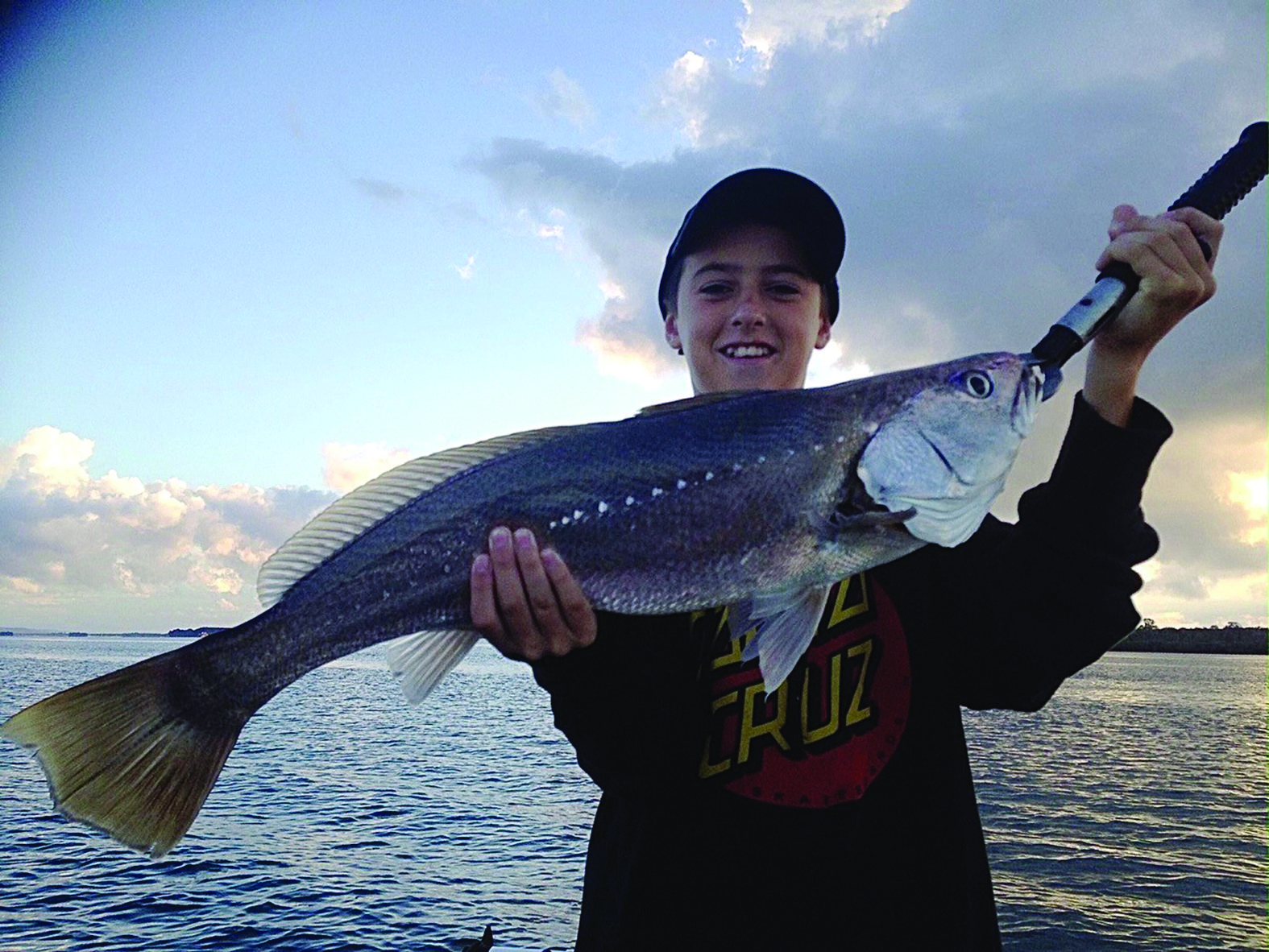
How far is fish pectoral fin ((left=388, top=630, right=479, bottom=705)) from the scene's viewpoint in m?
3.54

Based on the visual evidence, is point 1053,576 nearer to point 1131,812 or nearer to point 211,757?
point 211,757

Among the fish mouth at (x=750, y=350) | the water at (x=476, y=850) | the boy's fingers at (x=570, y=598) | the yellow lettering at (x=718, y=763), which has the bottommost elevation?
the water at (x=476, y=850)

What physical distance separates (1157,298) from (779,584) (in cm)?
168

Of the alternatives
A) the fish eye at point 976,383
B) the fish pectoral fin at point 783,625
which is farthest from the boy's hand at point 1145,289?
the fish pectoral fin at point 783,625

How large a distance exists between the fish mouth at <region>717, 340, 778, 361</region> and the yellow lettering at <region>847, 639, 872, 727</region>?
1608mm

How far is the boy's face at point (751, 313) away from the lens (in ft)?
14.9

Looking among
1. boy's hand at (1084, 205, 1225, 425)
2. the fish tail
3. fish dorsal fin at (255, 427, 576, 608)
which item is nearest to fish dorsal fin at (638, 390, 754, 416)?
fish dorsal fin at (255, 427, 576, 608)

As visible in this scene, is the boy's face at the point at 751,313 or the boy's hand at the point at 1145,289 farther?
the boy's face at the point at 751,313

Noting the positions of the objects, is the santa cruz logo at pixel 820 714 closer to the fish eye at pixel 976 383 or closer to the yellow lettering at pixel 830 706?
the yellow lettering at pixel 830 706

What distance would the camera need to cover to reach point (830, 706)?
3672mm

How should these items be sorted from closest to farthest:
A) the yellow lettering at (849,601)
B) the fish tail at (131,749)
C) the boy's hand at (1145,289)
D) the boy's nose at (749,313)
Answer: the boy's hand at (1145,289) < the fish tail at (131,749) < the yellow lettering at (849,601) < the boy's nose at (749,313)

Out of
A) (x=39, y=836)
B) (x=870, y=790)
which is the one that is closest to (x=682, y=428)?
(x=870, y=790)

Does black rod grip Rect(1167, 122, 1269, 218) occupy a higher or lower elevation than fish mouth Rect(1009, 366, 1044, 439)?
higher

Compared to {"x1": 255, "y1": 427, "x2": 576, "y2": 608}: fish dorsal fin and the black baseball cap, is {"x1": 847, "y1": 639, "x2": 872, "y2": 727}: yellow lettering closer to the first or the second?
{"x1": 255, "y1": 427, "x2": 576, "y2": 608}: fish dorsal fin
